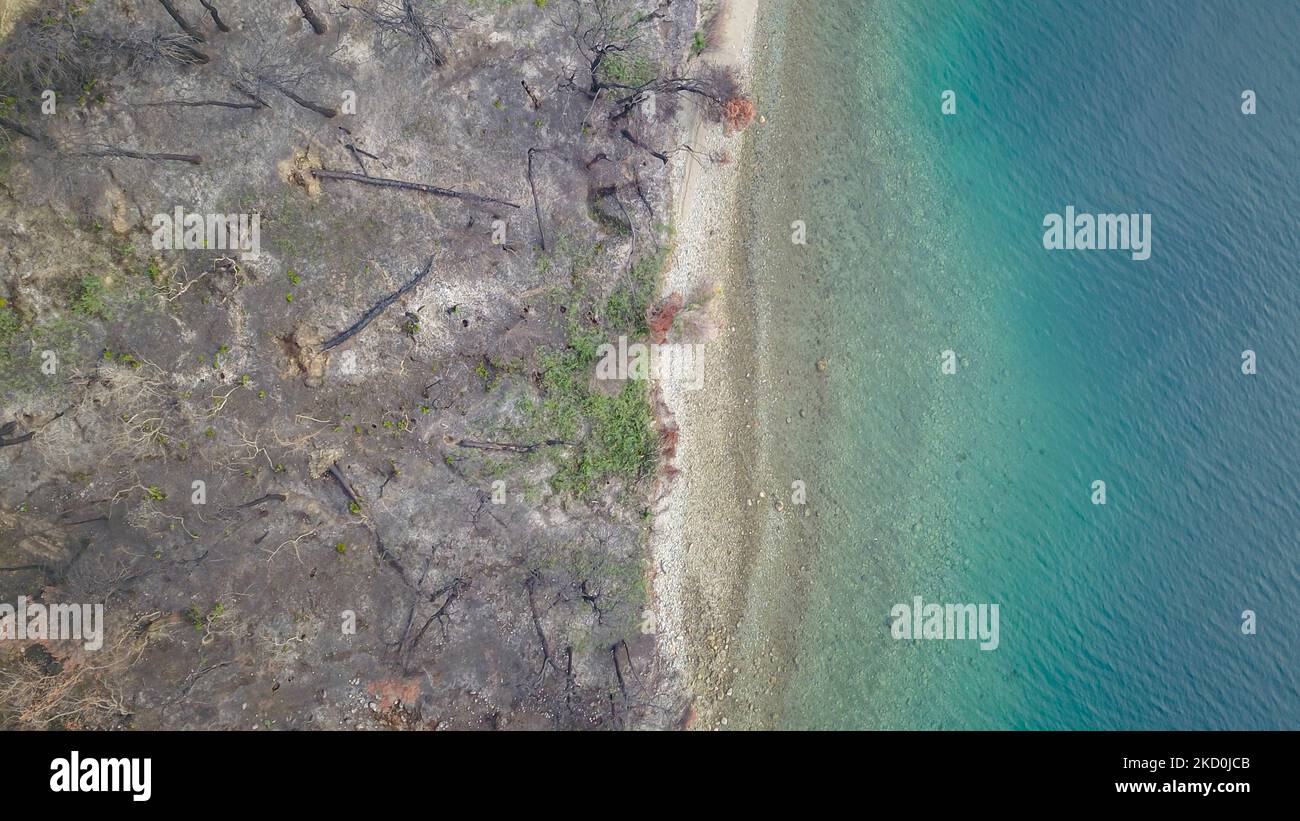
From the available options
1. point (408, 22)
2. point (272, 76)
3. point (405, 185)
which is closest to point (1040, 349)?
point (405, 185)

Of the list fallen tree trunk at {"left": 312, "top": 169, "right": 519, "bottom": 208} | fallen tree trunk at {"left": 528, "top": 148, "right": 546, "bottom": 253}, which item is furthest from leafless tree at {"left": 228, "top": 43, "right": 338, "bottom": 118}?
fallen tree trunk at {"left": 528, "top": 148, "right": 546, "bottom": 253}

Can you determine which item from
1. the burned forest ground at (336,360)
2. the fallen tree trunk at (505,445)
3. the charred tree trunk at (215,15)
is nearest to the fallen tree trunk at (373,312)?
the burned forest ground at (336,360)

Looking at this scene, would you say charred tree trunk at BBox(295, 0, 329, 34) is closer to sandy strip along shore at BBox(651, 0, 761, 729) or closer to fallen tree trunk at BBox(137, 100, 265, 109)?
fallen tree trunk at BBox(137, 100, 265, 109)

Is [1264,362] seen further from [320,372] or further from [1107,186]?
[320,372]

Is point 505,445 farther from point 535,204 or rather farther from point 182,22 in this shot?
point 182,22
